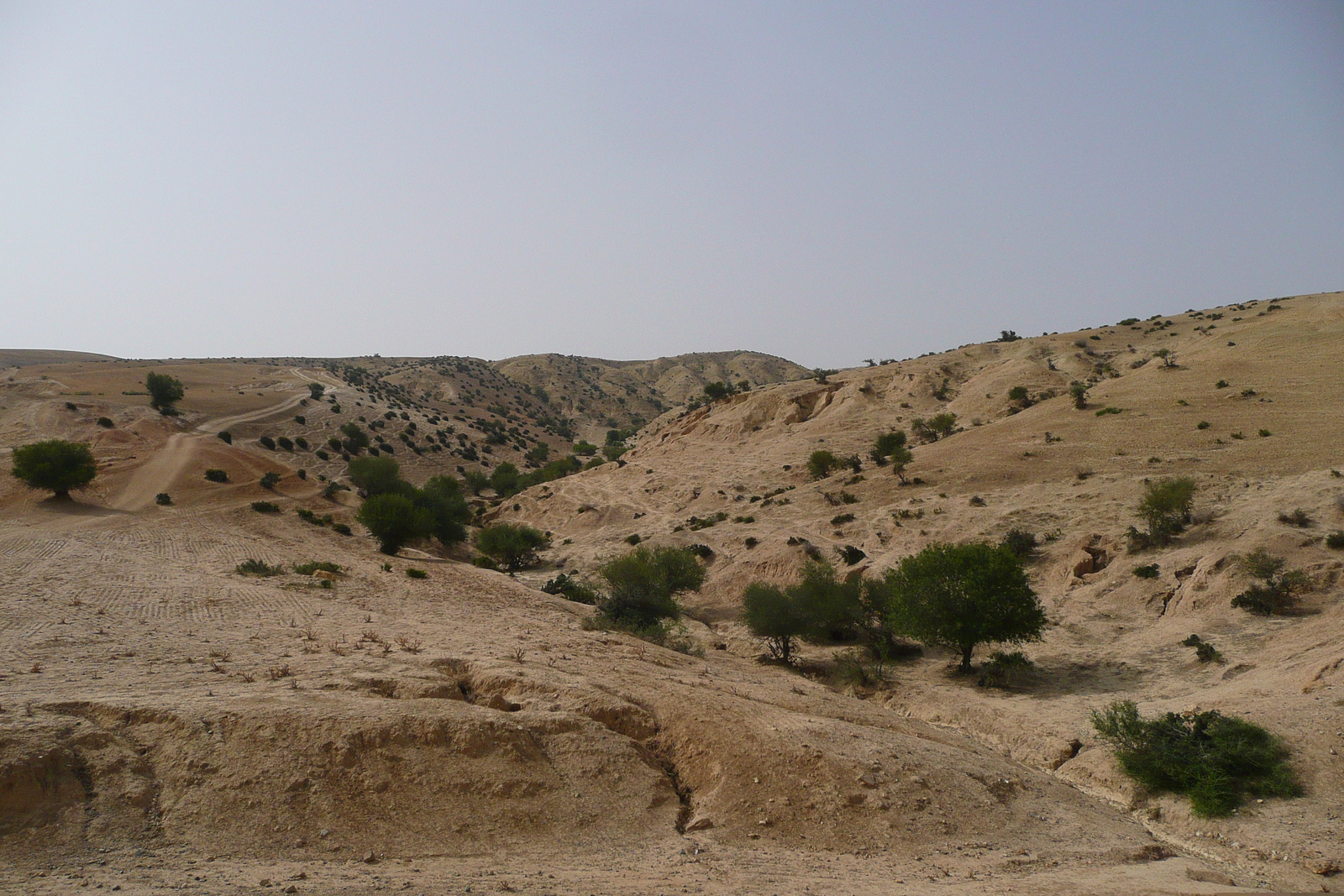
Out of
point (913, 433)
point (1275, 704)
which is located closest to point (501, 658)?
point (1275, 704)

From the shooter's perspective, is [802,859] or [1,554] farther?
[1,554]

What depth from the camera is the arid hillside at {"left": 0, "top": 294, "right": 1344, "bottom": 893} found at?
26.5 feet

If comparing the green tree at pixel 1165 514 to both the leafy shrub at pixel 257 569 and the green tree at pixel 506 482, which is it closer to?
the leafy shrub at pixel 257 569

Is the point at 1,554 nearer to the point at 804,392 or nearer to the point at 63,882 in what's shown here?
the point at 63,882

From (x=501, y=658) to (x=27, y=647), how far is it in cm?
863

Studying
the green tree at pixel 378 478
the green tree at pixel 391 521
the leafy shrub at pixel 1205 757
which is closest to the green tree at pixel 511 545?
the green tree at pixel 391 521

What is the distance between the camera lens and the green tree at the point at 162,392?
57656 mm

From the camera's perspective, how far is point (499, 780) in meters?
9.30

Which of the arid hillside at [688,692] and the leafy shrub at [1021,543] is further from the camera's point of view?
the leafy shrub at [1021,543]

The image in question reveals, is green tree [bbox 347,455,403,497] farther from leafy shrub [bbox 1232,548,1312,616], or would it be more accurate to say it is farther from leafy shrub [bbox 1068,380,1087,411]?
leafy shrub [bbox 1068,380,1087,411]

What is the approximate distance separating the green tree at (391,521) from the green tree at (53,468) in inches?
570

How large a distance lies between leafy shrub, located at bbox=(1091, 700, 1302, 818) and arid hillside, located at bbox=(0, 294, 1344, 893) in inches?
12.1

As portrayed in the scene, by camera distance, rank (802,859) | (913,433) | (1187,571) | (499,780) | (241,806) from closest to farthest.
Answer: (241,806) < (802,859) < (499,780) < (1187,571) < (913,433)

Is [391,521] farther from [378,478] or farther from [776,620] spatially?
[776,620]
